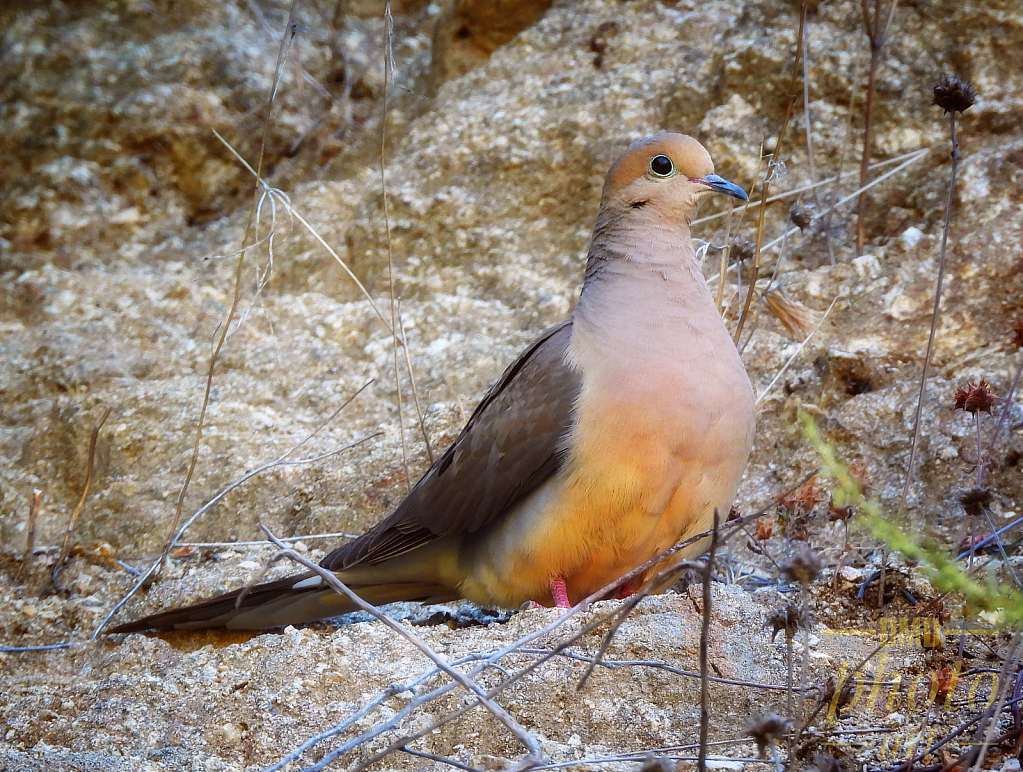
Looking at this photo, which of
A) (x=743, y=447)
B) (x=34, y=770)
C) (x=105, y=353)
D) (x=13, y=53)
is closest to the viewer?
(x=34, y=770)

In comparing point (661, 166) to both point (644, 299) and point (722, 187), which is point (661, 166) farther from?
point (644, 299)

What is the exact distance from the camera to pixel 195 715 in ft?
7.94

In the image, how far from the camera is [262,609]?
10.5 feet

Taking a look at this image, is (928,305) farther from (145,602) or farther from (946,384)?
(145,602)

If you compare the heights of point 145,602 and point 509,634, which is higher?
point 509,634

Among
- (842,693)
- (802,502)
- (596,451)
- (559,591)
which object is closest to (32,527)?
(559,591)

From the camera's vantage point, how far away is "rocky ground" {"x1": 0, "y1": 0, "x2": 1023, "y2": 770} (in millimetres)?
2545

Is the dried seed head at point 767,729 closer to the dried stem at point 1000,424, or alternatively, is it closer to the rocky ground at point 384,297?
the rocky ground at point 384,297

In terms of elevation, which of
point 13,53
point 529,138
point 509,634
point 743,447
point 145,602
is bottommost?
point 145,602

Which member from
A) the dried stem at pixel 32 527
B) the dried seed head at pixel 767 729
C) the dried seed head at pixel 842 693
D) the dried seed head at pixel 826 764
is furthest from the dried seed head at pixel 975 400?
the dried stem at pixel 32 527

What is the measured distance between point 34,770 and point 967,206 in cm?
375

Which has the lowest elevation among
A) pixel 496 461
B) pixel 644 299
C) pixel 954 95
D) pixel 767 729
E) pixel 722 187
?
pixel 767 729

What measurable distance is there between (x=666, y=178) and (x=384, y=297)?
76.5 inches

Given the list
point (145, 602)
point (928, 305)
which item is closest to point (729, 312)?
point (928, 305)
